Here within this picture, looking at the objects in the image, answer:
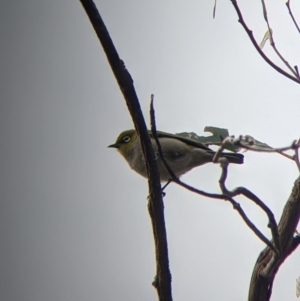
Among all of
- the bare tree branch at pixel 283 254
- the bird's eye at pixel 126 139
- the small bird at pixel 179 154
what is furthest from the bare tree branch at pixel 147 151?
the bird's eye at pixel 126 139

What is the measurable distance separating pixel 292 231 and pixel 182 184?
28.6 inches

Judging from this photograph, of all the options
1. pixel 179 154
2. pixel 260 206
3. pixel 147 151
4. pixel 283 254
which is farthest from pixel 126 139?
pixel 260 206

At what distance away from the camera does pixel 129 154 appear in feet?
22.8

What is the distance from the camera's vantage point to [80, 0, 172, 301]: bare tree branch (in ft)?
10.9

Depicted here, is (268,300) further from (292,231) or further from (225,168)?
(225,168)

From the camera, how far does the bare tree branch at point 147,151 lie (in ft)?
10.9

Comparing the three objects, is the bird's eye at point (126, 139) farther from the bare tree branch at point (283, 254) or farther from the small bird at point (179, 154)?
the bare tree branch at point (283, 254)

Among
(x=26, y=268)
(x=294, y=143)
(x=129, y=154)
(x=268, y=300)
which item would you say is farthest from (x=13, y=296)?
(x=294, y=143)

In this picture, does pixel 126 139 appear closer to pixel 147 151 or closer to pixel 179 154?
pixel 179 154

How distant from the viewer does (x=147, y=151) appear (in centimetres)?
359

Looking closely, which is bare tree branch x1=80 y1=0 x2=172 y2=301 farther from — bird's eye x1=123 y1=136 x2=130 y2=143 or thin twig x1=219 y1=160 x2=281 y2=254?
bird's eye x1=123 y1=136 x2=130 y2=143

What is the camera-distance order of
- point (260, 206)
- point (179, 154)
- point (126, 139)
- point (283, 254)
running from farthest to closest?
point (126, 139), point (179, 154), point (283, 254), point (260, 206)

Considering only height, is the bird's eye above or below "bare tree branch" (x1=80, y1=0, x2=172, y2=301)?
above

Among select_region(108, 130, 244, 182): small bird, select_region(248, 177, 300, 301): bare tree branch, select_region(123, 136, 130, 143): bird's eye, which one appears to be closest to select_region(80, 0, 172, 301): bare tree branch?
select_region(248, 177, 300, 301): bare tree branch
